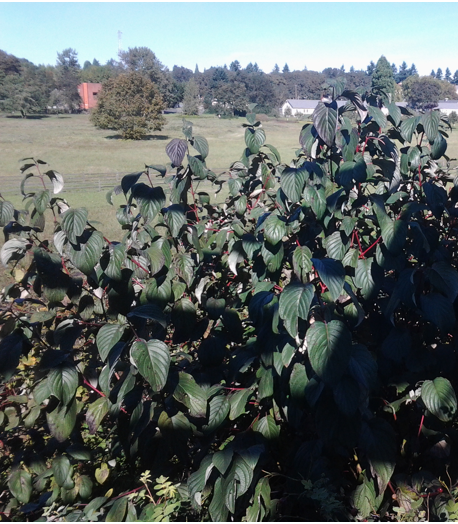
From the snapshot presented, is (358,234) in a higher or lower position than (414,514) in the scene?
higher

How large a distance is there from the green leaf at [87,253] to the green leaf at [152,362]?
41 cm

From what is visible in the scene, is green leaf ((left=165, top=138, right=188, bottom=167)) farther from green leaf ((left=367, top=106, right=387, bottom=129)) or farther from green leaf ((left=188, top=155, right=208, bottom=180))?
green leaf ((left=367, top=106, right=387, bottom=129))

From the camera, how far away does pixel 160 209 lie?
1.81m

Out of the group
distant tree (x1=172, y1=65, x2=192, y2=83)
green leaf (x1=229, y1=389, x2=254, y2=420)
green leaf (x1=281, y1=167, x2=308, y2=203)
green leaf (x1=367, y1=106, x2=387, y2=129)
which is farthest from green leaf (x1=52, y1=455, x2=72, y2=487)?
distant tree (x1=172, y1=65, x2=192, y2=83)

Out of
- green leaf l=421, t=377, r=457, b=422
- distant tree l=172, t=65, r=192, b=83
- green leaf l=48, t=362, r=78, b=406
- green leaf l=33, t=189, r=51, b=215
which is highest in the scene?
distant tree l=172, t=65, r=192, b=83

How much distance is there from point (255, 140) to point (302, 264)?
1.15m

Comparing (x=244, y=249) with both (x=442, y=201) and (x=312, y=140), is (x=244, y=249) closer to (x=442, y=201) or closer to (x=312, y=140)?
(x=312, y=140)

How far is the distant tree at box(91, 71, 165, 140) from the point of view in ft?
164

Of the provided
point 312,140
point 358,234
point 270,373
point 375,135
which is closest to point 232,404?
point 270,373

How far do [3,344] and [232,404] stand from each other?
88 cm

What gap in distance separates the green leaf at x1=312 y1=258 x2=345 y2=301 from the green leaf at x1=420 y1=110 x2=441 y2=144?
0.98 m

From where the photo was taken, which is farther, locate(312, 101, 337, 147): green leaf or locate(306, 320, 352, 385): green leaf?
locate(312, 101, 337, 147): green leaf

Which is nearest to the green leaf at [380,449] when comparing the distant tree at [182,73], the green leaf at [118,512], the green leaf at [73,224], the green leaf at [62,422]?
the green leaf at [118,512]

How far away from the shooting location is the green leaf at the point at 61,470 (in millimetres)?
1841
